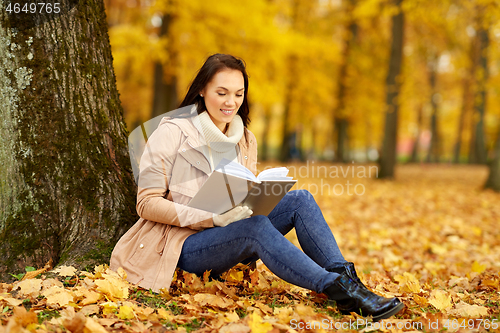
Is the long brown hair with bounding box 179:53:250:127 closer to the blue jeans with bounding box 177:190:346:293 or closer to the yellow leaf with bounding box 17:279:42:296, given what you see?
the blue jeans with bounding box 177:190:346:293

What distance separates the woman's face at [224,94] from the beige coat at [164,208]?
0.74 feet

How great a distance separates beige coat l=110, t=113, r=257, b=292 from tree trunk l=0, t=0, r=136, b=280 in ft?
1.21

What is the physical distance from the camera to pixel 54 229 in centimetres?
257

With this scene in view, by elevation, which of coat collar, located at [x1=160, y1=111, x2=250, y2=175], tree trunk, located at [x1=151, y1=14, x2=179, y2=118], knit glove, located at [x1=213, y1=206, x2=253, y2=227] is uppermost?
tree trunk, located at [x1=151, y1=14, x2=179, y2=118]

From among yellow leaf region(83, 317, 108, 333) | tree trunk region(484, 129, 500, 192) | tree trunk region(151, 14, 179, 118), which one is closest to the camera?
yellow leaf region(83, 317, 108, 333)

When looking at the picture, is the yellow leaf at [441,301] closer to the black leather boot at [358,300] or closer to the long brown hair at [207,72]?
the black leather boot at [358,300]

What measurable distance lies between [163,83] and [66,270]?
8.66 meters

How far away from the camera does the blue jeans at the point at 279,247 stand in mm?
2105

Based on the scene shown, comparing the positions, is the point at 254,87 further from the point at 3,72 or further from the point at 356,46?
the point at 3,72

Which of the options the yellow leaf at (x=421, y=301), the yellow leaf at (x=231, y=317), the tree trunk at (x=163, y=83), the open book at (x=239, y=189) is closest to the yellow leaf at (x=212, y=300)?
the yellow leaf at (x=231, y=317)

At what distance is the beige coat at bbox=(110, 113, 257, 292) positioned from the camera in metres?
2.22

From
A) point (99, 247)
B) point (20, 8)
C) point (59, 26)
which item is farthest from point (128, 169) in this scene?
point (20, 8)

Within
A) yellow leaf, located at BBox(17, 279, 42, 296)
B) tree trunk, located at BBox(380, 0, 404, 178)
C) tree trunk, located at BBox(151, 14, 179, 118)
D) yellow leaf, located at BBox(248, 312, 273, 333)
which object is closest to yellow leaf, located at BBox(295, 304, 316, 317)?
yellow leaf, located at BBox(248, 312, 273, 333)

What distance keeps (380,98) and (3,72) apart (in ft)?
52.5
